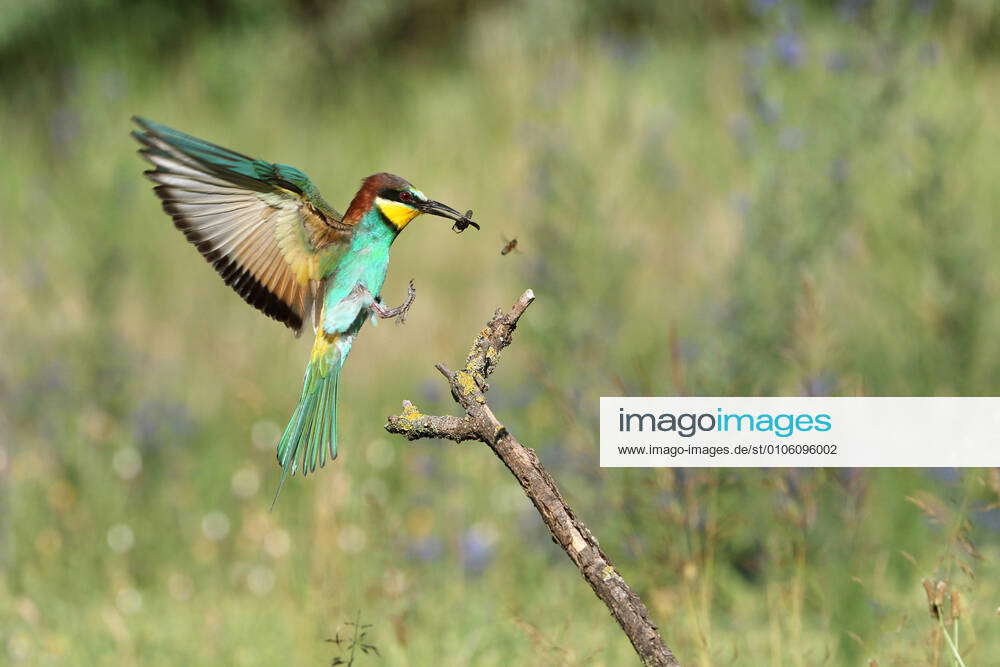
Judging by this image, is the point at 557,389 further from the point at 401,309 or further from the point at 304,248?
the point at 401,309

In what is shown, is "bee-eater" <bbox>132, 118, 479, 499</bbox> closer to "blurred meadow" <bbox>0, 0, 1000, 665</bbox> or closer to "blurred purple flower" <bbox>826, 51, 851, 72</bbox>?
"blurred meadow" <bbox>0, 0, 1000, 665</bbox>

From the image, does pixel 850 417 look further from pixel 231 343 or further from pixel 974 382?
pixel 231 343

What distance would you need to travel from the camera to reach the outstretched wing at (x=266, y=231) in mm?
1528

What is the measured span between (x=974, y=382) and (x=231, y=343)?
3.20m

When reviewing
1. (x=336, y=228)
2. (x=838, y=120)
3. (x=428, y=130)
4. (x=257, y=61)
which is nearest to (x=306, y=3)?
(x=257, y=61)

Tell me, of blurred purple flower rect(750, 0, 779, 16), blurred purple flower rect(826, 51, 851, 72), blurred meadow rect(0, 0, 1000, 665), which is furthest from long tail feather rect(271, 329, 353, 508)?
blurred purple flower rect(826, 51, 851, 72)

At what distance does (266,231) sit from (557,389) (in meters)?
1.18

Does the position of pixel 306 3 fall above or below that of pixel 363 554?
above

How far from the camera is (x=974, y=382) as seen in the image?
164 inches

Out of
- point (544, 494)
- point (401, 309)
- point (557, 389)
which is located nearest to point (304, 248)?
point (401, 309)

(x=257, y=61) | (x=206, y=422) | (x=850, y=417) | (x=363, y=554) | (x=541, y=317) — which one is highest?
(x=257, y=61)

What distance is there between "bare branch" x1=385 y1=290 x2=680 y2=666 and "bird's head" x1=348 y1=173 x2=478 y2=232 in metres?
0.17

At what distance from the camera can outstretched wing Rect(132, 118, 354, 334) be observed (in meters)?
1.53

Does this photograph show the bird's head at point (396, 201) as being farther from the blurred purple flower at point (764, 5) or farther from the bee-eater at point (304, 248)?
the blurred purple flower at point (764, 5)
